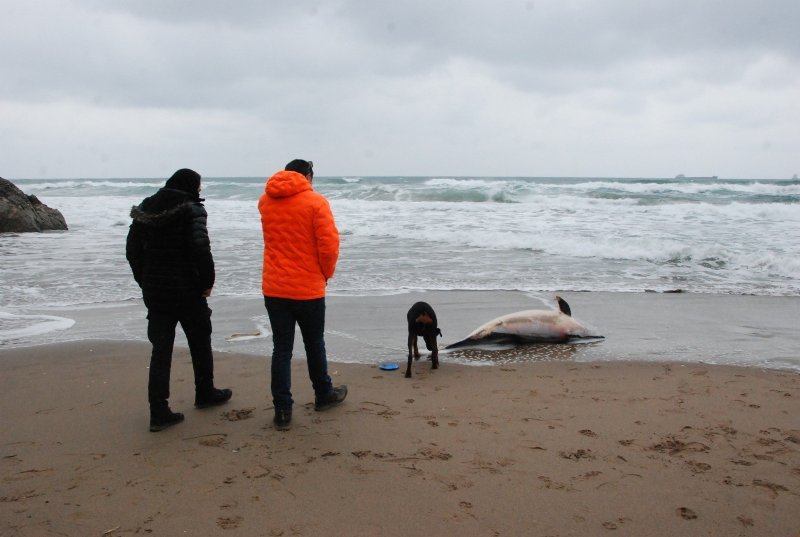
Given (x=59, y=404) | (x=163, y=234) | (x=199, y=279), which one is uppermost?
(x=163, y=234)

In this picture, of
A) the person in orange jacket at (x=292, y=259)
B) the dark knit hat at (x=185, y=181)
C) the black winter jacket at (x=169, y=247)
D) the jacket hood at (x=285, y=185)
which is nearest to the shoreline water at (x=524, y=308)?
the person in orange jacket at (x=292, y=259)

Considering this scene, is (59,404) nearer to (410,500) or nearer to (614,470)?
(410,500)

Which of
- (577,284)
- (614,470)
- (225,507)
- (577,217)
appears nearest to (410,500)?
(225,507)

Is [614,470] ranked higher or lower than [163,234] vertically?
lower

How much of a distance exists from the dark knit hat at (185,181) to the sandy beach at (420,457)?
163cm

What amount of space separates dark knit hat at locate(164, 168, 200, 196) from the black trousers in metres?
0.76

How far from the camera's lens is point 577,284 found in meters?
10.1

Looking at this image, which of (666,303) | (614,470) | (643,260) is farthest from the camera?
(643,260)

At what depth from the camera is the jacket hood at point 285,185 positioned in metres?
4.04

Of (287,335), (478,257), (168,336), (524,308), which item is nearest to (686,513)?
(287,335)

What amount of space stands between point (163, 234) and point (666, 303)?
7112 millimetres

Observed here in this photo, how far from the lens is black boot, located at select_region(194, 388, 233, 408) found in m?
4.48

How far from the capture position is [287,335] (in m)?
4.27

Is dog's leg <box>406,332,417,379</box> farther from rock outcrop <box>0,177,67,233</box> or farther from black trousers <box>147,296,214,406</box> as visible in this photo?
rock outcrop <box>0,177,67,233</box>
